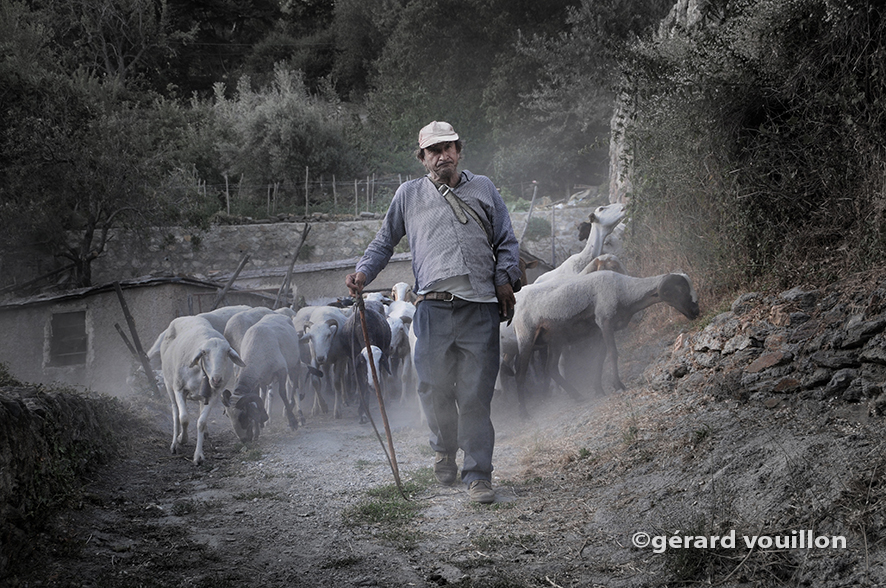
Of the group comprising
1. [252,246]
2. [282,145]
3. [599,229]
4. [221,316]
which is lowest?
[221,316]

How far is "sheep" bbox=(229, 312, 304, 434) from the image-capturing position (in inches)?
372

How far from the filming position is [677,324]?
8391 millimetres

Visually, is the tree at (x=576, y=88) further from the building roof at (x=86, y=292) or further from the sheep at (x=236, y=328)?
the sheep at (x=236, y=328)

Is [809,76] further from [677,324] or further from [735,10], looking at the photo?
[677,324]

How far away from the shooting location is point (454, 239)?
503 cm

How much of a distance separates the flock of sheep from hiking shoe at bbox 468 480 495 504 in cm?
199

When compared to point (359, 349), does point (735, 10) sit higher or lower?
higher

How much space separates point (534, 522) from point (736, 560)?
1.41 metres

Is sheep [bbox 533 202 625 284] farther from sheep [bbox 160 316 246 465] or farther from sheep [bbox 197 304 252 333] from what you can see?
sheep [bbox 197 304 252 333]

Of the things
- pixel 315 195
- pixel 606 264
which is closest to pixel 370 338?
pixel 606 264

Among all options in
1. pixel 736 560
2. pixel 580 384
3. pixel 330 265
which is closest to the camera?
pixel 736 560

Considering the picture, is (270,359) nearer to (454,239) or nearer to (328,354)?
(328,354)

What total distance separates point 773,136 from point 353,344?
5174 millimetres

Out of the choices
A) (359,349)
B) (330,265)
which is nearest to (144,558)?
(359,349)
